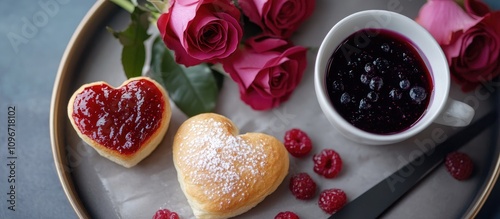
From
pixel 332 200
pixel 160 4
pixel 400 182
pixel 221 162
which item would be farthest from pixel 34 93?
pixel 400 182

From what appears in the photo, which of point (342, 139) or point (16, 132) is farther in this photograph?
point (16, 132)

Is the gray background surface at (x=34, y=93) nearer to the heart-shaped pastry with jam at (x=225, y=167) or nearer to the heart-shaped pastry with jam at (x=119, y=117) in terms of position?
the heart-shaped pastry with jam at (x=119, y=117)

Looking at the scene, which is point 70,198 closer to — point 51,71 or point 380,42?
point 51,71

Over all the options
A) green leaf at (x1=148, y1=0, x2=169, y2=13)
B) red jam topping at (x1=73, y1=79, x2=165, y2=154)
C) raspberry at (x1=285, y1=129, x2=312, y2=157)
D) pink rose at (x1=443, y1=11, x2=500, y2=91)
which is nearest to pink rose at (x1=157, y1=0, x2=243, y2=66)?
green leaf at (x1=148, y1=0, x2=169, y2=13)

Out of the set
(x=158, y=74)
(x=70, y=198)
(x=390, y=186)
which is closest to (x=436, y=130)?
(x=390, y=186)

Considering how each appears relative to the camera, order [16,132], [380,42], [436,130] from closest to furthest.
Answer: [380,42]
[436,130]
[16,132]

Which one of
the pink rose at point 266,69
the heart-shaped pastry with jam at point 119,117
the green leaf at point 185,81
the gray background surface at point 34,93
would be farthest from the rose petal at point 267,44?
the gray background surface at point 34,93

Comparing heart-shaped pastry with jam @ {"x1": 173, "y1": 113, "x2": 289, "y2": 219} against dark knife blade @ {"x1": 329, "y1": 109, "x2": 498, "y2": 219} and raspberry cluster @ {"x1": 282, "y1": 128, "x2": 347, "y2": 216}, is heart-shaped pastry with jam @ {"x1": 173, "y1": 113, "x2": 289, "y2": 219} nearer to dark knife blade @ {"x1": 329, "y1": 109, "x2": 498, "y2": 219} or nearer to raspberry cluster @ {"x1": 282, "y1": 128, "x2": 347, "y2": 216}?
raspberry cluster @ {"x1": 282, "y1": 128, "x2": 347, "y2": 216}
